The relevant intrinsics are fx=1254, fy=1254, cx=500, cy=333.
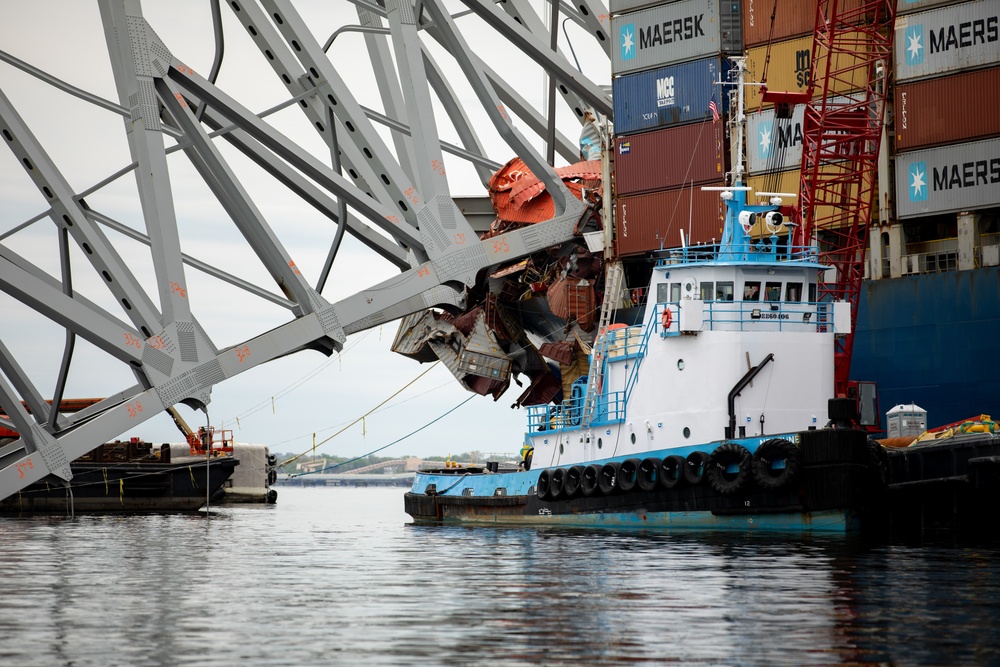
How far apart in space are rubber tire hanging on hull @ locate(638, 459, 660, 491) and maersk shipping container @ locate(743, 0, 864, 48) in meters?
15.7

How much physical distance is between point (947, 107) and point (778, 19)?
5651mm

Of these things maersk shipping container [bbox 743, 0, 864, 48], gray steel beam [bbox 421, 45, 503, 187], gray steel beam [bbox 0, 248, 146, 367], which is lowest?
gray steel beam [bbox 0, 248, 146, 367]

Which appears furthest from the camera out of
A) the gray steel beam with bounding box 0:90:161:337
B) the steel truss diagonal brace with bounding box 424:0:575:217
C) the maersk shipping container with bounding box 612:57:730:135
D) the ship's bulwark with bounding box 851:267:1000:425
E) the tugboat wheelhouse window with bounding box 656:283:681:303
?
the maersk shipping container with bounding box 612:57:730:135

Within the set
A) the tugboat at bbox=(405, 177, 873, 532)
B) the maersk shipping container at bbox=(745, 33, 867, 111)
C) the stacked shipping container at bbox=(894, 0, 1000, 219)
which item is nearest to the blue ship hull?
the tugboat at bbox=(405, 177, 873, 532)

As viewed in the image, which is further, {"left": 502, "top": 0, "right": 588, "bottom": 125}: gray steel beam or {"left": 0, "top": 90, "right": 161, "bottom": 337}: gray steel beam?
{"left": 502, "top": 0, "right": 588, "bottom": 125}: gray steel beam

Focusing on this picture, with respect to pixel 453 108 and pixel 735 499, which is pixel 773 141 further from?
pixel 735 499

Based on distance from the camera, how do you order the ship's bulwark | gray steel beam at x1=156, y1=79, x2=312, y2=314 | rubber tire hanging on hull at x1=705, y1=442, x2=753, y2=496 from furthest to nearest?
the ship's bulwark
gray steel beam at x1=156, y1=79, x2=312, y2=314
rubber tire hanging on hull at x1=705, y1=442, x2=753, y2=496

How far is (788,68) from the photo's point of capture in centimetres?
3462

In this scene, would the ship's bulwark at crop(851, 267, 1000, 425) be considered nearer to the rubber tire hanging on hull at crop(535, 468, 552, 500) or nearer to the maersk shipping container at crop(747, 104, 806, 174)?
the maersk shipping container at crop(747, 104, 806, 174)

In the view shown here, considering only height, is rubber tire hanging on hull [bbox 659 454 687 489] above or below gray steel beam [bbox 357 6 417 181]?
below

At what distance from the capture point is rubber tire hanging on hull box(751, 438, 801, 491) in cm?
2131

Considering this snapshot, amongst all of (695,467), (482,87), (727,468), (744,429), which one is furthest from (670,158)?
(727,468)

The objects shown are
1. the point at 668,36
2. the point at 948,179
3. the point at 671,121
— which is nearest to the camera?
the point at 948,179

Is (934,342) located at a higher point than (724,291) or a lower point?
lower
